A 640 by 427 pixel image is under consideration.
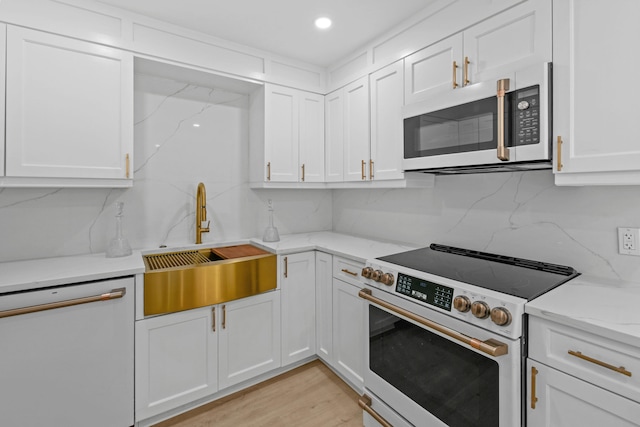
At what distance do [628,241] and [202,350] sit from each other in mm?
2256

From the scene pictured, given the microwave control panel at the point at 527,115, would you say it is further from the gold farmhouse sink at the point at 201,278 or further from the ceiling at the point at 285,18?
the gold farmhouse sink at the point at 201,278

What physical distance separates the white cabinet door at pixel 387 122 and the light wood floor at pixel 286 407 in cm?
150

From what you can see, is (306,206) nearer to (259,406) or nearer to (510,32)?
(259,406)

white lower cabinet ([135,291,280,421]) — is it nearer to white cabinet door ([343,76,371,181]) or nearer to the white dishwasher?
the white dishwasher

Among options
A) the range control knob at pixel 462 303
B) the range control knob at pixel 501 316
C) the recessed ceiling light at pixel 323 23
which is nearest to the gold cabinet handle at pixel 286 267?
the range control knob at pixel 462 303

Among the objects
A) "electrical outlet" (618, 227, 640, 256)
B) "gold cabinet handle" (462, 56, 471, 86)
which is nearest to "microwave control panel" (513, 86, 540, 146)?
"gold cabinet handle" (462, 56, 471, 86)

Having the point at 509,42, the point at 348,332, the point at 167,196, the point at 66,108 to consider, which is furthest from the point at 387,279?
the point at 66,108

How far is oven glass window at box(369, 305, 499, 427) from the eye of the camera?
123 centimetres

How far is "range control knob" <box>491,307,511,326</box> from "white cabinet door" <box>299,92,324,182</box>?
1.79 m

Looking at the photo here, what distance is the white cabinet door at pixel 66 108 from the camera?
1.62 m

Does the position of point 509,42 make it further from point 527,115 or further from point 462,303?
point 462,303

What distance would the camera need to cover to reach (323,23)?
2.04 meters

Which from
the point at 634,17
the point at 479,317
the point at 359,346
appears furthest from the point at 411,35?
the point at 359,346

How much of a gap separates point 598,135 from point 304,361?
2239 mm
